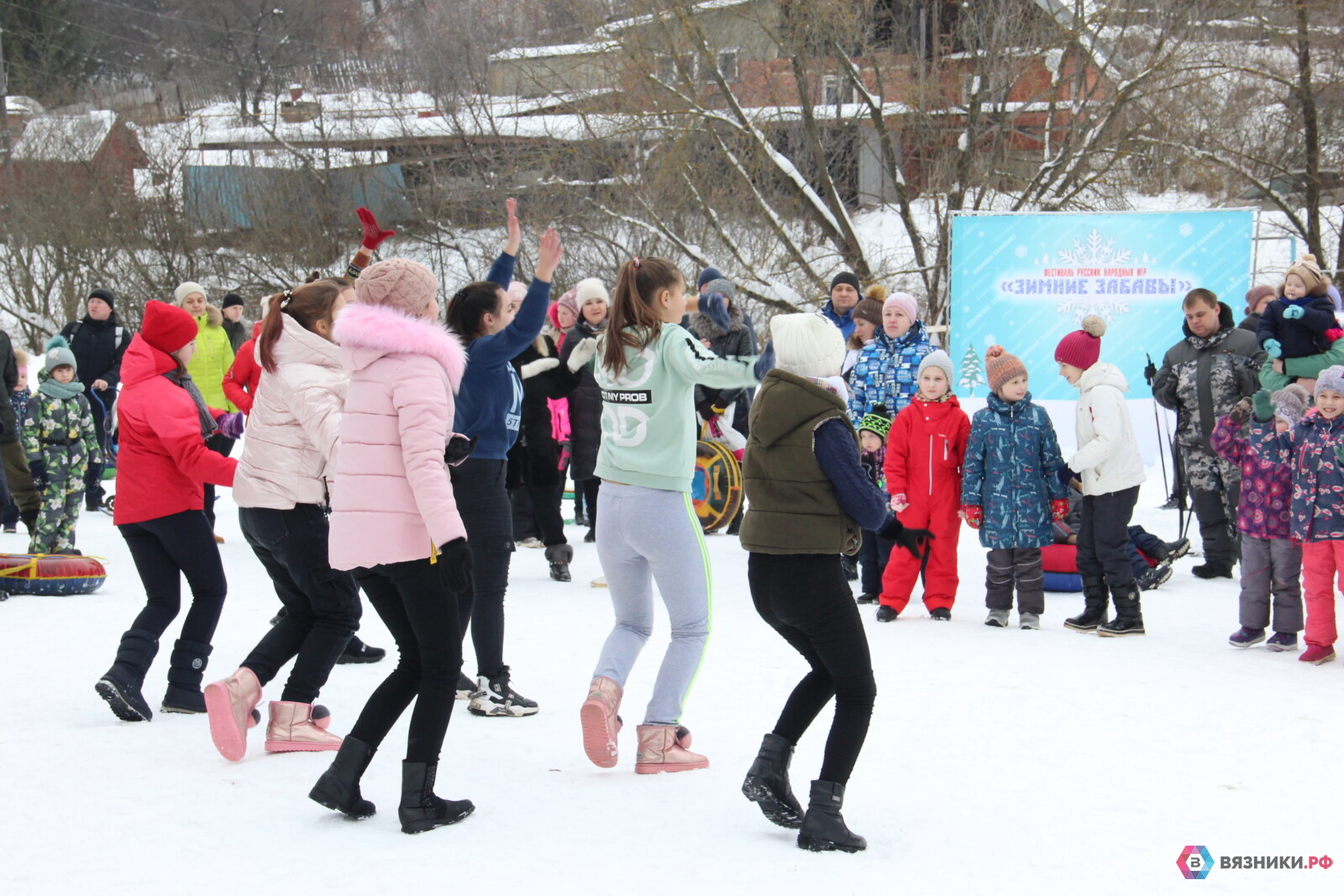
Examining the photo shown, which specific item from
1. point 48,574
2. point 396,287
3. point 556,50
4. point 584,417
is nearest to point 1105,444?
point 584,417

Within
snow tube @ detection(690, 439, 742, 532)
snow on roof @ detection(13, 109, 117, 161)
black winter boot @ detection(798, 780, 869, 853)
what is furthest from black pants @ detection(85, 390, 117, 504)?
snow on roof @ detection(13, 109, 117, 161)

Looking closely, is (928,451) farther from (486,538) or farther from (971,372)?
(971,372)

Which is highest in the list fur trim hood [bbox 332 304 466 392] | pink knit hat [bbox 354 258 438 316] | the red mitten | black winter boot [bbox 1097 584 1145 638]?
the red mitten

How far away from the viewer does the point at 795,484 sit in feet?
11.9

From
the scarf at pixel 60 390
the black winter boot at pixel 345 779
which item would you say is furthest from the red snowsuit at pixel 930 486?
the scarf at pixel 60 390

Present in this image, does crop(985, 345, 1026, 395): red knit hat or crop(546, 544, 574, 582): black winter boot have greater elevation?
crop(985, 345, 1026, 395): red knit hat

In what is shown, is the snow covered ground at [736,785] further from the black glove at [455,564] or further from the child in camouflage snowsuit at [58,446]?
the child in camouflage snowsuit at [58,446]

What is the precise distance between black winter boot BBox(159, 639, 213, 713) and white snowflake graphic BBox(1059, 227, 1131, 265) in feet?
31.0

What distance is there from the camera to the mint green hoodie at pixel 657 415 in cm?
416

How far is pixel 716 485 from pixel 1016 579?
3.20 metres

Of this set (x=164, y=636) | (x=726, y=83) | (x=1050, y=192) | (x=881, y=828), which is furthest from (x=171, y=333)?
(x=1050, y=192)

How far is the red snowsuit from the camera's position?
705cm

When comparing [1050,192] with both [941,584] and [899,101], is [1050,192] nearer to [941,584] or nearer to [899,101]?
[899,101]

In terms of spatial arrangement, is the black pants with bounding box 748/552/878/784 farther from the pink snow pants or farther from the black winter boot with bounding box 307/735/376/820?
the pink snow pants
